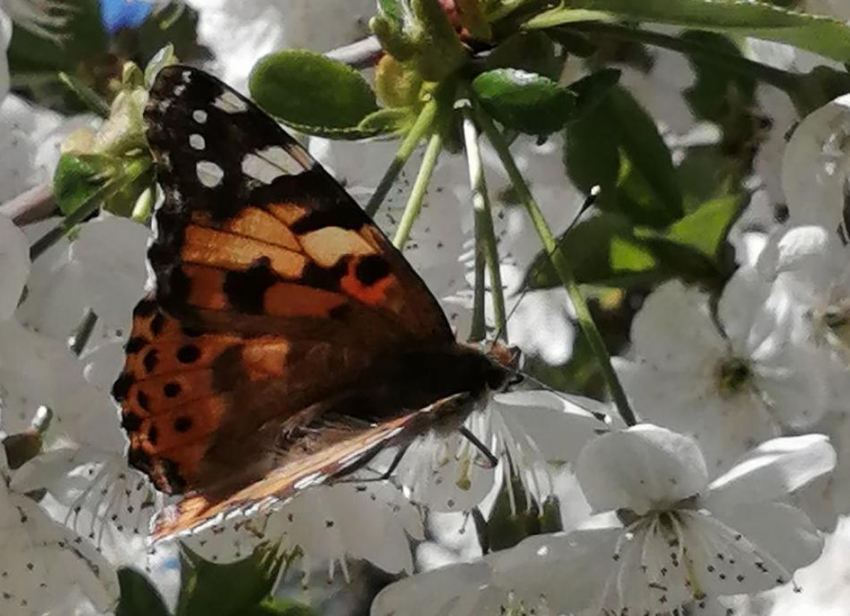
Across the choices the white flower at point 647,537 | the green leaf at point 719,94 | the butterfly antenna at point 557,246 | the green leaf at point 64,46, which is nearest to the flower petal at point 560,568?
the white flower at point 647,537

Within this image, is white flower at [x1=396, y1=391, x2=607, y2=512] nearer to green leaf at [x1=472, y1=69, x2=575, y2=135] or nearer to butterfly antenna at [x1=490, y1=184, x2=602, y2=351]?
butterfly antenna at [x1=490, y1=184, x2=602, y2=351]

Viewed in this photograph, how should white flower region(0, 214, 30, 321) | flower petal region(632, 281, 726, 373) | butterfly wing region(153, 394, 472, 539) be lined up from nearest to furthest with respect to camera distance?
butterfly wing region(153, 394, 472, 539) < white flower region(0, 214, 30, 321) < flower petal region(632, 281, 726, 373)

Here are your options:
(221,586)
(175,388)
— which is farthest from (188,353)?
(221,586)

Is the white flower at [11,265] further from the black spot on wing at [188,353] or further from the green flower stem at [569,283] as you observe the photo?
the green flower stem at [569,283]

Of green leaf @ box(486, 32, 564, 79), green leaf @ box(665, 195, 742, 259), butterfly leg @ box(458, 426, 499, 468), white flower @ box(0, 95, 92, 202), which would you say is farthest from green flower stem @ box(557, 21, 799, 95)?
white flower @ box(0, 95, 92, 202)

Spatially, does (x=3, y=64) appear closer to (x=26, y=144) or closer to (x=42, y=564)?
(x=26, y=144)

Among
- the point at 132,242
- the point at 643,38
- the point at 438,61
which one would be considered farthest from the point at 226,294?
the point at 643,38
